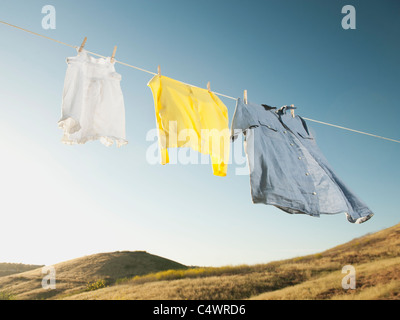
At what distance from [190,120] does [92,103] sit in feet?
3.55

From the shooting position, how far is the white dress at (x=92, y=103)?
9.12 feet

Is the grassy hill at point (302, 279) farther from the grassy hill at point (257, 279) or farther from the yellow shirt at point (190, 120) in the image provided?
the yellow shirt at point (190, 120)

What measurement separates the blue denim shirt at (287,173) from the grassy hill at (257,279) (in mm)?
6481

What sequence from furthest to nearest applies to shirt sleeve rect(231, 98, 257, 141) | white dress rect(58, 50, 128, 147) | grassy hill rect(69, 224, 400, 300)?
grassy hill rect(69, 224, 400, 300), shirt sleeve rect(231, 98, 257, 141), white dress rect(58, 50, 128, 147)

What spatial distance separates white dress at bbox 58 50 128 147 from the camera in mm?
2781

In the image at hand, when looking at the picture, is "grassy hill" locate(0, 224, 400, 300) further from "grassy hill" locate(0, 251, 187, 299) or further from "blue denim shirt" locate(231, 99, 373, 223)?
"blue denim shirt" locate(231, 99, 373, 223)

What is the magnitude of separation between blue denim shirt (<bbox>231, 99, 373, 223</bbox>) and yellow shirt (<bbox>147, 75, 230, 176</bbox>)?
268mm

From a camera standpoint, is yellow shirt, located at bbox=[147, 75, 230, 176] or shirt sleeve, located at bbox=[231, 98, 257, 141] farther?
shirt sleeve, located at bbox=[231, 98, 257, 141]

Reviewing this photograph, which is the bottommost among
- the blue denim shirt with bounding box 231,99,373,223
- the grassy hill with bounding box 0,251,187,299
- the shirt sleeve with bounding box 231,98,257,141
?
the grassy hill with bounding box 0,251,187,299

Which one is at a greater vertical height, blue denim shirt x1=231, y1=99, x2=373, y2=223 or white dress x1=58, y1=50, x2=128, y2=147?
white dress x1=58, y1=50, x2=128, y2=147

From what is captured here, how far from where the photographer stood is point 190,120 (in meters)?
3.26

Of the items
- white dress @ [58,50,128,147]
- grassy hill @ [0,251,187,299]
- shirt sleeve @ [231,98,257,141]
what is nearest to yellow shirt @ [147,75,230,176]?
shirt sleeve @ [231,98,257,141]
